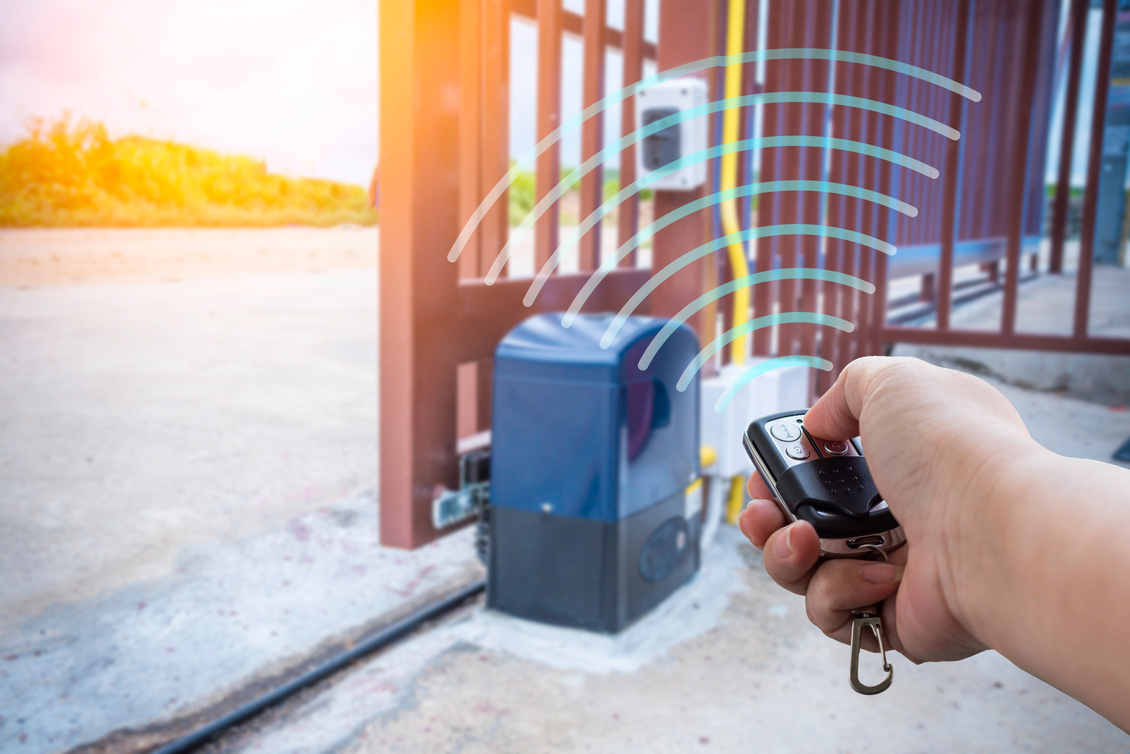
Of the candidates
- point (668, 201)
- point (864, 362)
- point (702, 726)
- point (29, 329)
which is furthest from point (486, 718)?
point (668, 201)

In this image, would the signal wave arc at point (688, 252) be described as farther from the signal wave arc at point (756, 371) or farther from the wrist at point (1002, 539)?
the wrist at point (1002, 539)

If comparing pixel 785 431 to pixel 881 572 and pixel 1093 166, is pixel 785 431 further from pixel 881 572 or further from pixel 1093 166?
pixel 1093 166

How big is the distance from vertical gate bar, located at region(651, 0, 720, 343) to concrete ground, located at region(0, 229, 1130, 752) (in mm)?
925

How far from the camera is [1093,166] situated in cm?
360

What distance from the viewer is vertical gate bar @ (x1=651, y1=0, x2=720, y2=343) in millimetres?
2758

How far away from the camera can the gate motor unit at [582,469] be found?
2.23 meters

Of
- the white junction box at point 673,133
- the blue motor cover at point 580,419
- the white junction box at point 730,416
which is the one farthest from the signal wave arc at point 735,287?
the white junction box at point 673,133

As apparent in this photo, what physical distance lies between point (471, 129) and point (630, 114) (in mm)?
583

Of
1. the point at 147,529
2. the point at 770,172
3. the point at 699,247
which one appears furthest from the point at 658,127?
the point at 147,529

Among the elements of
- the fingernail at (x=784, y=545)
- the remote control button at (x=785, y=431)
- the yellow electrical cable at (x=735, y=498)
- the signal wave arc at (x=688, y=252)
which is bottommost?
the yellow electrical cable at (x=735, y=498)

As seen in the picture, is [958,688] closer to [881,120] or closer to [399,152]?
[399,152]

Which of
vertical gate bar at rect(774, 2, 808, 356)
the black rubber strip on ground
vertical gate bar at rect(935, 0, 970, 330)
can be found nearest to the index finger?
the black rubber strip on ground

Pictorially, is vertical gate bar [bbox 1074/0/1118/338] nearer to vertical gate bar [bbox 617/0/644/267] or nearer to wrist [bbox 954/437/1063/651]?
vertical gate bar [bbox 617/0/644/267]

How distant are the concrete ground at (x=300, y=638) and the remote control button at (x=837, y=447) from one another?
126cm
